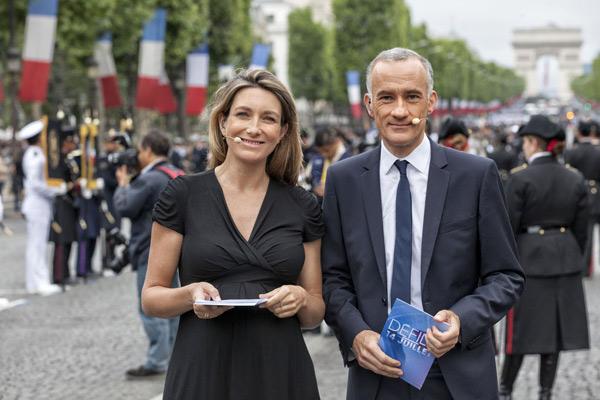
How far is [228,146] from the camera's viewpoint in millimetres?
3482

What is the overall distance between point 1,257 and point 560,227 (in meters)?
10.9

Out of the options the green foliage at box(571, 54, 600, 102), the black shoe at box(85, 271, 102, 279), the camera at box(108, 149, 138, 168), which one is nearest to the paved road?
the black shoe at box(85, 271, 102, 279)

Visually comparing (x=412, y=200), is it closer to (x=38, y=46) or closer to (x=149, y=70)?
(x=38, y=46)

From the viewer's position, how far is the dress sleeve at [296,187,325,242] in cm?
339

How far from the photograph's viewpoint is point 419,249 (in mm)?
3301

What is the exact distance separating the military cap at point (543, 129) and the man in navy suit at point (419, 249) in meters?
3.31

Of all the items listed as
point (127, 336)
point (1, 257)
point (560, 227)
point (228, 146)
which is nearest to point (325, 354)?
point (127, 336)

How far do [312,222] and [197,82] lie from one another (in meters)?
26.7

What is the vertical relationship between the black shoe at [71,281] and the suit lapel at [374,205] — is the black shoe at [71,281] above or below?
below

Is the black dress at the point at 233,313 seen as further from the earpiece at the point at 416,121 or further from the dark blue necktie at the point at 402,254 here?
the earpiece at the point at 416,121

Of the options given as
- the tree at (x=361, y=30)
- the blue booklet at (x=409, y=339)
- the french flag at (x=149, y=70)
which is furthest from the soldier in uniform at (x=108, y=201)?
the tree at (x=361, y=30)

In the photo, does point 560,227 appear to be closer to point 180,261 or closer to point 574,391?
point 574,391

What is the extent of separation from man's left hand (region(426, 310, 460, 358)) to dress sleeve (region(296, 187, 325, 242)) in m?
0.53

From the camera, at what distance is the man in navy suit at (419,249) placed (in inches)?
129
